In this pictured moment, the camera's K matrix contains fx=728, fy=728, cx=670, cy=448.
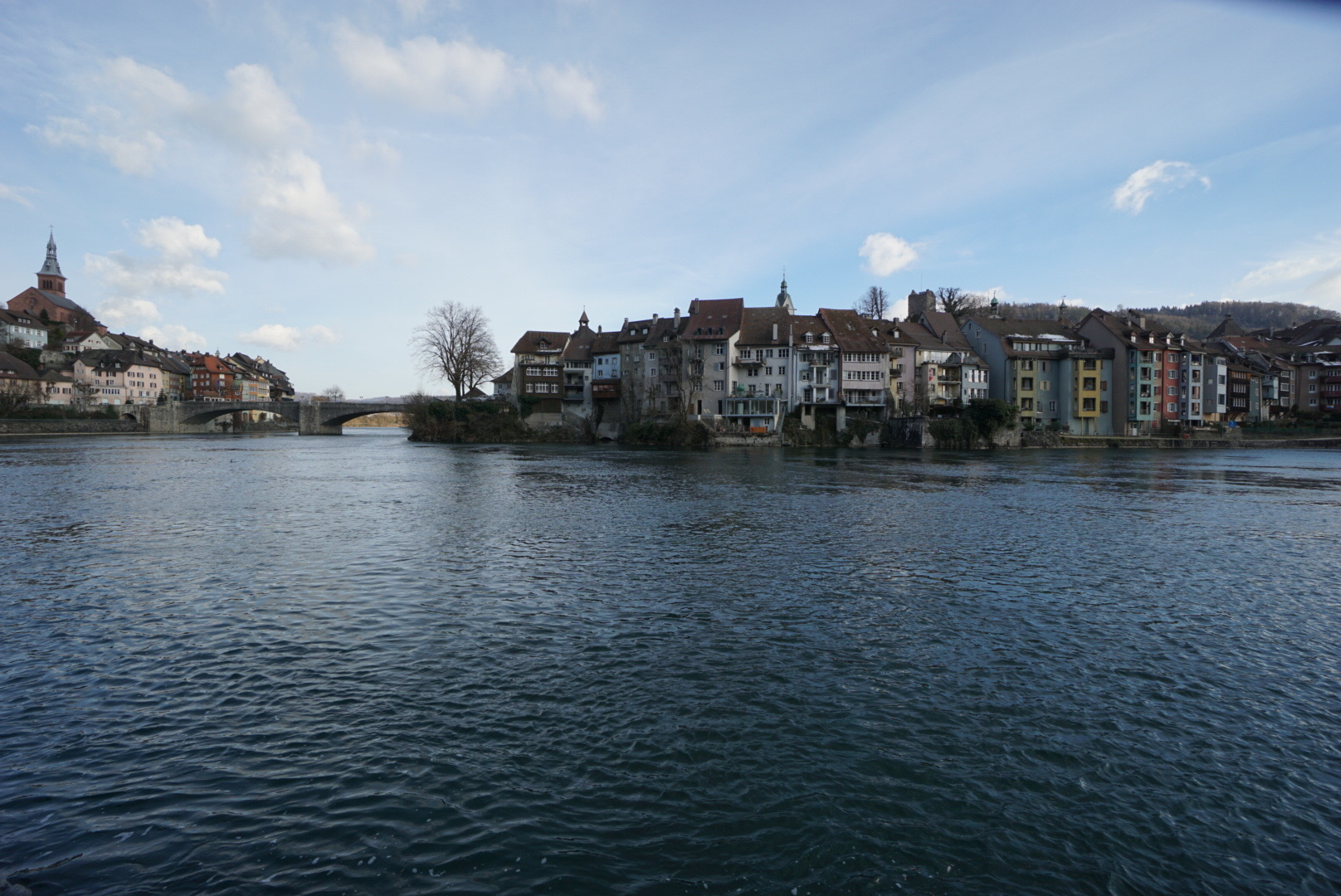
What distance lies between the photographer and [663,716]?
30.5ft

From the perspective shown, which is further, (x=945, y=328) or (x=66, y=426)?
(x=66, y=426)

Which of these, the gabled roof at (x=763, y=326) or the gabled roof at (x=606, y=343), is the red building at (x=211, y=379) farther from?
the gabled roof at (x=763, y=326)

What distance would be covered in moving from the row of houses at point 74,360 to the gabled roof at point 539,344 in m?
74.4

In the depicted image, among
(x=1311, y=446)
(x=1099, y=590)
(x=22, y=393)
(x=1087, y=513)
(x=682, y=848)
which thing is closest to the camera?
(x=682, y=848)

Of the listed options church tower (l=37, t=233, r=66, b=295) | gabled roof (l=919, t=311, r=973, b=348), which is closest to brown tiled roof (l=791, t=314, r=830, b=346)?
gabled roof (l=919, t=311, r=973, b=348)

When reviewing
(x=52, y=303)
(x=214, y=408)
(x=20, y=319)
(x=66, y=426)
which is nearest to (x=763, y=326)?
(x=214, y=408)

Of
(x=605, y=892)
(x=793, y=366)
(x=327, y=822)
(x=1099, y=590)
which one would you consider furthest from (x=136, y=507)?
(x=793, y=366)

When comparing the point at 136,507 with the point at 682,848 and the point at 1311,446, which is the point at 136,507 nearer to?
the point at 682,848

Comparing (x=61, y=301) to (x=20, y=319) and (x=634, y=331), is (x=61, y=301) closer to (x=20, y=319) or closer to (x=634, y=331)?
(x=20, y=319)

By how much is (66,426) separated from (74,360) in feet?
132

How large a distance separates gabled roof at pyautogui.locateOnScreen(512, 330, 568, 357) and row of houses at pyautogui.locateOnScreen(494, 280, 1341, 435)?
18 cm

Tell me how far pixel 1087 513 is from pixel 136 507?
38.0 metres

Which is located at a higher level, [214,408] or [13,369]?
[13,369]

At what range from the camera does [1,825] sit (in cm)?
671
